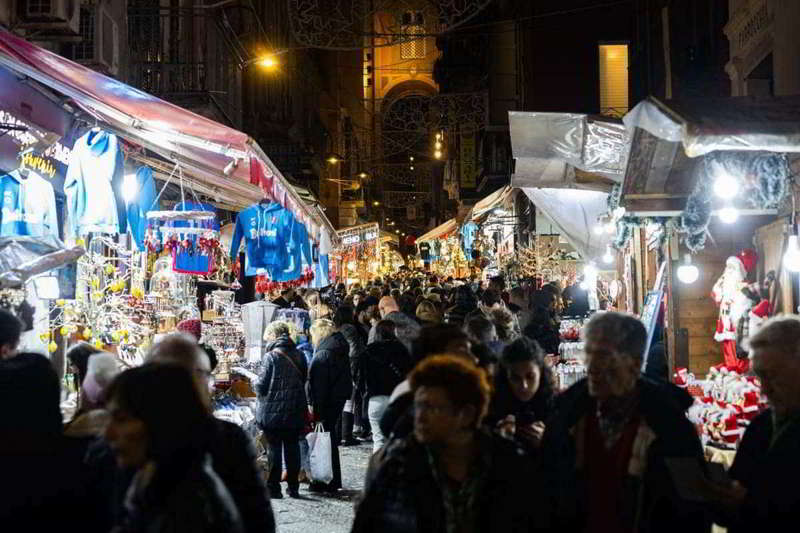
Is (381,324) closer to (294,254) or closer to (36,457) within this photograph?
(294,254)

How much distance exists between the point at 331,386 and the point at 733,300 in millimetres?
5074

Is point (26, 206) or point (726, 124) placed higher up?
point (726, 124)

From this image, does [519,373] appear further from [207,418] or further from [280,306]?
[280,306]

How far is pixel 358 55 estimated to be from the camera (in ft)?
251

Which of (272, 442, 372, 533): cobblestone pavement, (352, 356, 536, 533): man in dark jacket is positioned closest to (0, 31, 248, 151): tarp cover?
(272, 442, 372, 533): cobblestone pavement

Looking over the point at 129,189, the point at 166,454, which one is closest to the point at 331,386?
the point at 129,189

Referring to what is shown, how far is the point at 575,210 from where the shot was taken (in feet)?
50.7

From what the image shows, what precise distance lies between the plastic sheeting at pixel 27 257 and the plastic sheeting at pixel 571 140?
4.90m

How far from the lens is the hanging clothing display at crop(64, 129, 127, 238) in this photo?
29.4ft

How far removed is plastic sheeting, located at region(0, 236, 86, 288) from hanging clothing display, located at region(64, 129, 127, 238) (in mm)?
1156

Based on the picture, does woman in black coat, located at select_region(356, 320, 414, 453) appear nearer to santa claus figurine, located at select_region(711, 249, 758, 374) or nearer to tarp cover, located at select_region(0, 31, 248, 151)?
tarp cover, located at select_region(0, 31, 248, 151)

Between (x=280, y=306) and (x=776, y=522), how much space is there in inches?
517

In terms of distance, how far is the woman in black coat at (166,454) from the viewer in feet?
10.8

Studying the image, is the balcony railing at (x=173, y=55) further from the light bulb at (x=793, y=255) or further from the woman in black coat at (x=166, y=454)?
the woman in black coat at (x=166, y=454)
